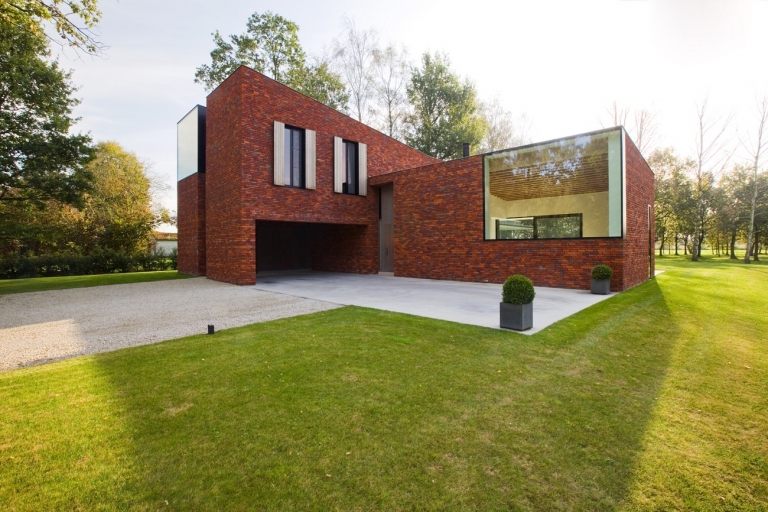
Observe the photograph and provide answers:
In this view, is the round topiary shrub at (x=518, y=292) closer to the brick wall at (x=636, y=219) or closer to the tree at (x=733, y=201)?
the brick wall at (x=636, y=219)

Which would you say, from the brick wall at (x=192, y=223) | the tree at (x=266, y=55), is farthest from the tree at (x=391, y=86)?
the brick wall at (x=192, y=223)

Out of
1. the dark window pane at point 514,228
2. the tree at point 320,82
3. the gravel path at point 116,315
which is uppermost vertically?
the tree at point 320,82

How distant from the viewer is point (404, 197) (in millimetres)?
14367

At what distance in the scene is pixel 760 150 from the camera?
25.8m

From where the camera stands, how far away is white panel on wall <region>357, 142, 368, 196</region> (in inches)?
606

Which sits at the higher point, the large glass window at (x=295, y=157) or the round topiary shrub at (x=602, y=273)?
the large glass window at (x=295, y=157)

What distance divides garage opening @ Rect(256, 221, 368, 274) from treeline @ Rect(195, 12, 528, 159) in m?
11.2

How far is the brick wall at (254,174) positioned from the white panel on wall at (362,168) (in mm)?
320

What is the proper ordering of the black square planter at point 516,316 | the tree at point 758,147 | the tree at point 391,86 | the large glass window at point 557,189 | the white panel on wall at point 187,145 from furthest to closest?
the tree at point 391,86 → the tree at point 758,147 → the white panel on wall at point 187,145 → the large glass window at point 557,189 → the black square planter at point 516,316

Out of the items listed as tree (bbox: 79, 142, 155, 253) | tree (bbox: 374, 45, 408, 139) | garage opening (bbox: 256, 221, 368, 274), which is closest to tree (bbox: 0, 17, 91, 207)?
garage opening (bbox: 256, 221, 368, 274)

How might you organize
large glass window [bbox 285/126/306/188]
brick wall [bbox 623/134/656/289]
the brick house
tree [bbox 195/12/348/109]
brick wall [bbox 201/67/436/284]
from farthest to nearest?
tree [bbox 195/12/348/109] < large glass window [bbox 285/126/306/188] < brick wall [bbox 201/67/436/284] < the brick house < brick wall [bbox 623/134/656/289]

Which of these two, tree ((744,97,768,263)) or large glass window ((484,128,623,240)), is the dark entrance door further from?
tree ((744,97,768,263))

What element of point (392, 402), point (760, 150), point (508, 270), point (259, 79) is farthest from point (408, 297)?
point (760, 150)

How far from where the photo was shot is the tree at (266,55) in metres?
22.9
